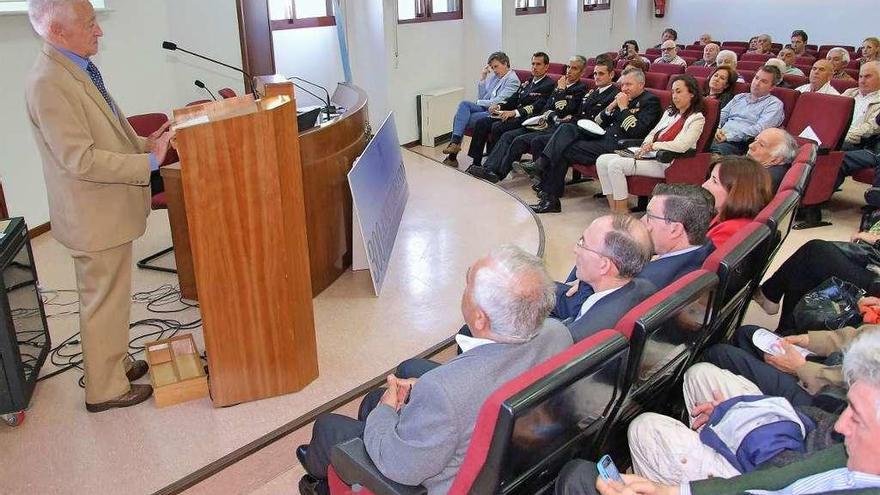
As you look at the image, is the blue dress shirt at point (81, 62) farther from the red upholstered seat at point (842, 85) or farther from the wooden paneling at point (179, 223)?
the red upholstered seat at point (842, 85)

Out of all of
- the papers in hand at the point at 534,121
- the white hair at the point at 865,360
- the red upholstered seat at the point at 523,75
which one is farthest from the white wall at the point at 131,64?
the white hair at the point at 865,360

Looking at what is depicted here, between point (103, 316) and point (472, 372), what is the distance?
1.67m

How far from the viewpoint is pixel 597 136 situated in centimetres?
517

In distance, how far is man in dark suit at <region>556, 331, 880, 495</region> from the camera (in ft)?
4.14

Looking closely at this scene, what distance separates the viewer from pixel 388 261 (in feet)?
13.1

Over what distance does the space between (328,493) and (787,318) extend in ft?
6.36

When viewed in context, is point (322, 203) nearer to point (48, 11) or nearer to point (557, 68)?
point (48, 11)

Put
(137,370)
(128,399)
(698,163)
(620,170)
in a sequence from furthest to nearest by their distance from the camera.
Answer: (620,170) → (698,163) → (137,370) → (128,399)

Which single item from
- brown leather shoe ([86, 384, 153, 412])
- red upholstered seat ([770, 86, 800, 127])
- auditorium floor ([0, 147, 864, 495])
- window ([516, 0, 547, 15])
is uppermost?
window ([516, 0, 547, 15])

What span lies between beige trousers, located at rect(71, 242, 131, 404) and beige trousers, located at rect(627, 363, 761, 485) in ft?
6.17

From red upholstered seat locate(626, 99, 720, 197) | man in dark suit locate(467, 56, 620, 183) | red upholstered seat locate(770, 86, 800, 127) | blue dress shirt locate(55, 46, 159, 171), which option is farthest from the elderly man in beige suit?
red upholstered seat locate(770, 86, 800, 127)

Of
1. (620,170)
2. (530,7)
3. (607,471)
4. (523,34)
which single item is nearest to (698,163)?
(620,170)

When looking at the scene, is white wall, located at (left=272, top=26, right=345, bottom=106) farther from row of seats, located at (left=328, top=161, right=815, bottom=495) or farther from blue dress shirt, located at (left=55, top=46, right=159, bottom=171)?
row of seats, located at (left=328, top=161, right=815, bottom=495)

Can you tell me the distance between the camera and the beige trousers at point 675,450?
5.49 feet
